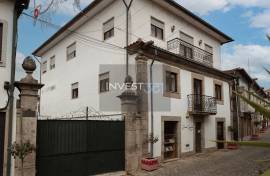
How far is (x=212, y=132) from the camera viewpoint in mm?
17516

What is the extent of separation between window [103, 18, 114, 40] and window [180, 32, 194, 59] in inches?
164

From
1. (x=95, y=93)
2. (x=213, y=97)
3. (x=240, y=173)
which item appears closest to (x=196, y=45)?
(x=213, y=97)

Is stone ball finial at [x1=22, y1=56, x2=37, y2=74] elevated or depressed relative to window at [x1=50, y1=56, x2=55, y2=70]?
depressed

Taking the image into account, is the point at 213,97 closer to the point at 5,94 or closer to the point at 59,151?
the point at 59,151

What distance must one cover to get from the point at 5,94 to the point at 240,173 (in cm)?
917

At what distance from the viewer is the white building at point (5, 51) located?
806 cm

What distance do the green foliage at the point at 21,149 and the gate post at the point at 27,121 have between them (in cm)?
18

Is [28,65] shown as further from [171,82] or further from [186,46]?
[186,46]

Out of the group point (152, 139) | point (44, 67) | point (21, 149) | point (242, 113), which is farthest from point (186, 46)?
point (242, 113)

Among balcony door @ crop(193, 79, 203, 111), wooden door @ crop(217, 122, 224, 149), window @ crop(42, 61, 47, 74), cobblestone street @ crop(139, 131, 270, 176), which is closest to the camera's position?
cobblestone street @ crop(139, 131, 270, 176)

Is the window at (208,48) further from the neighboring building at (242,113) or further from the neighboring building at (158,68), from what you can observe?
the neighboring building at (242,113)

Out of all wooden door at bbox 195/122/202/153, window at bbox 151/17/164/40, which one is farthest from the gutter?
wooden door at bbox 195/122/202/153

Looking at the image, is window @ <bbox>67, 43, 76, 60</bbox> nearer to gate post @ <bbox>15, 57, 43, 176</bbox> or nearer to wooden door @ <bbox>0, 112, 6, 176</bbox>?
gate post @ <bbox>15, 57, 43, 176</bbox>

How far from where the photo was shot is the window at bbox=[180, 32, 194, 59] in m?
15.8
